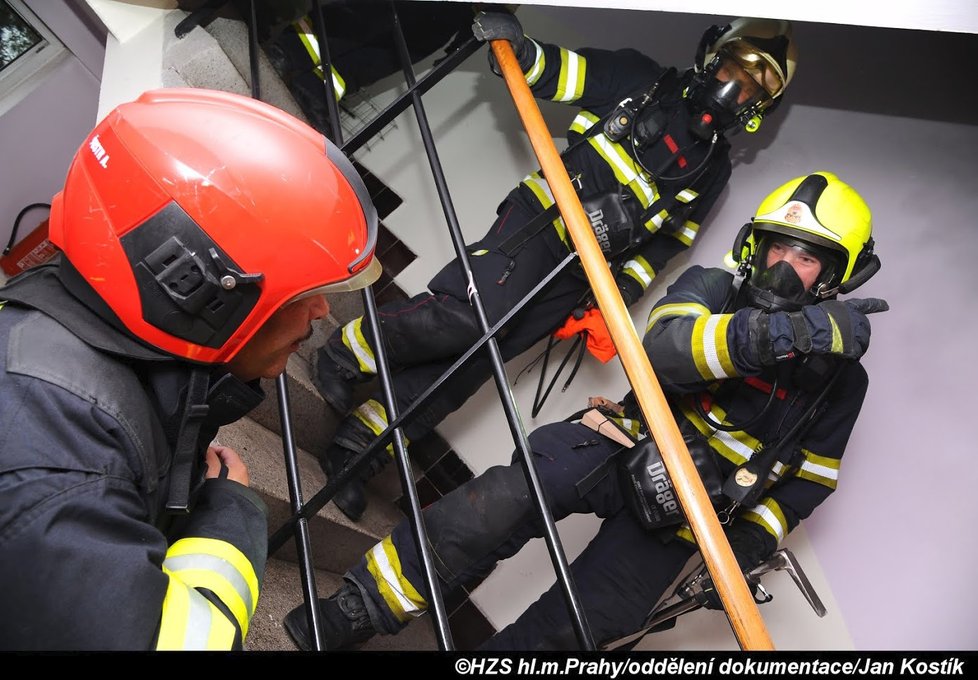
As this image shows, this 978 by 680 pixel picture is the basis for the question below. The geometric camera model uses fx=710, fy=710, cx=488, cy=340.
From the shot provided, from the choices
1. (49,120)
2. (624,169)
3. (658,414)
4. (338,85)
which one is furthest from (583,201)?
(49,120)

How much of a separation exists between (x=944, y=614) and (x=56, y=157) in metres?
3.75

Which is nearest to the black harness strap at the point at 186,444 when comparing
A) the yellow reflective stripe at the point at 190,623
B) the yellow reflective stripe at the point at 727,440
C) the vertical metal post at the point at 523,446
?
the yellow reflective stripe at the point at 190,623

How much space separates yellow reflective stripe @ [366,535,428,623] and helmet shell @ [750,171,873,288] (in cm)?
166

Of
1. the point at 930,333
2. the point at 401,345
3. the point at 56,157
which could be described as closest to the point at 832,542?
the point at 930,333

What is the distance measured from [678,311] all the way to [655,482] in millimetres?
594

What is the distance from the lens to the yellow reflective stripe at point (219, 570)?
1190 mm

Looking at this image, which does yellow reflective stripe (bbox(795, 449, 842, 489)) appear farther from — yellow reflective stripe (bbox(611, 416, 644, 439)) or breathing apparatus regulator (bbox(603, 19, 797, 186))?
breathing apparatus regulator (bbox(603, 19, 797, 186))

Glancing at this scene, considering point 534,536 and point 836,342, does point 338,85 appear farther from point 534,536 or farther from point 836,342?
point 836,342

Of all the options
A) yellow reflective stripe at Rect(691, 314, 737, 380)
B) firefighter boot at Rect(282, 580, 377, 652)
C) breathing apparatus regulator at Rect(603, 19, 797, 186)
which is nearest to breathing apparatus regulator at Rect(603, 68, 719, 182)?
breathing apparatus regulator at Rect(603, 19, 797, 186)

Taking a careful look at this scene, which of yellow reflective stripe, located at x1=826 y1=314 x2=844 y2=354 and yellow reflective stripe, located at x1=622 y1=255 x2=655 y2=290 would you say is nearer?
yellow reflective stripe, located at x1=826 y1=314 x2=844 y2=354

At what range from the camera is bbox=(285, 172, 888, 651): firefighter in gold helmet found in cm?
222

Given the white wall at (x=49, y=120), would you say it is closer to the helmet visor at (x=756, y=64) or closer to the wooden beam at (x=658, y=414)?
the wooden beam at (x=658, y=414)

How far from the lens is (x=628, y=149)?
9.51 feet

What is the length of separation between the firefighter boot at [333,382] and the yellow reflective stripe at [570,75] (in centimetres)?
142
